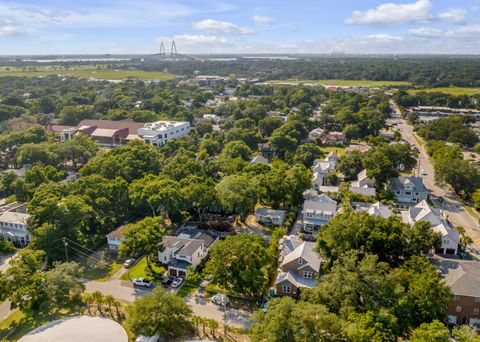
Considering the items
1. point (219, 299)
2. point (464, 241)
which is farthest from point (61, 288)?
point (464, 241)

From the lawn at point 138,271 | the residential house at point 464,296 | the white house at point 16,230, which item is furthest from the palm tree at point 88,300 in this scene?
the residential house at point 464,296

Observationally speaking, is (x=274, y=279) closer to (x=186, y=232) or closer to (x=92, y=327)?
(x=186, y=232)

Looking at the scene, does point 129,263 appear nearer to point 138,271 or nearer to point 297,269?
point 138,271

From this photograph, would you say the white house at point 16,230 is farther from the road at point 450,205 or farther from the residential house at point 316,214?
the road at point 450,205

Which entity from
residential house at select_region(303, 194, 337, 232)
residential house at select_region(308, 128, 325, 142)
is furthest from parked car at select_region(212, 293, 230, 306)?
residential house at select_region(308, 128, 325, 142)

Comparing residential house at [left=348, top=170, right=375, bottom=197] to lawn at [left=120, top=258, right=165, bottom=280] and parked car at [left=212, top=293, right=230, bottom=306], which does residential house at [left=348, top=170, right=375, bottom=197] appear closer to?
parked car at [left=212, top=293, right=230, bottom=306]

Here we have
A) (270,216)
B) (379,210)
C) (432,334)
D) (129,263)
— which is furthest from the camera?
(270,216)

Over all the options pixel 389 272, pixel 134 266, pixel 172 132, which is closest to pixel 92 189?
pixel 134 266
